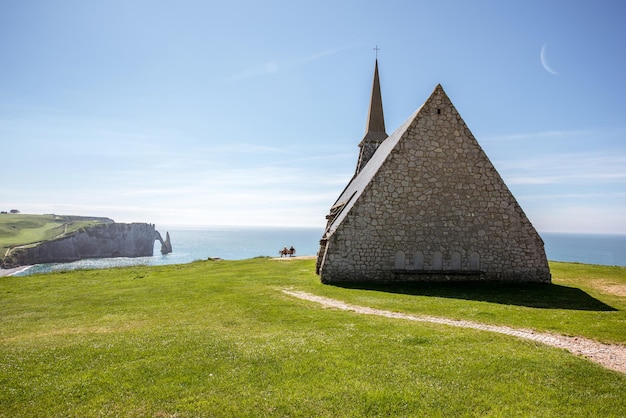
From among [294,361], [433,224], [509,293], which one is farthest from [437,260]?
[294,361]

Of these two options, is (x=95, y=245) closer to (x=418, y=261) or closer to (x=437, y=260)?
(x=418, y=261)

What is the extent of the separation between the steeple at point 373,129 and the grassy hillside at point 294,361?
2287 cm

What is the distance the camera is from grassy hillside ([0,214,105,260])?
111325 mm

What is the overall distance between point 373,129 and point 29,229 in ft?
510

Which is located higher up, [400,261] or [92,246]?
[400,261]

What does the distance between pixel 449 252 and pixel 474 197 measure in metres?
3.49

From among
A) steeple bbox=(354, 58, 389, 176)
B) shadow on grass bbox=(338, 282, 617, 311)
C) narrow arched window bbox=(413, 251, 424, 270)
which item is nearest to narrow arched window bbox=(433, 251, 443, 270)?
narrow arched window bbox=(413, 251, 424, 270)

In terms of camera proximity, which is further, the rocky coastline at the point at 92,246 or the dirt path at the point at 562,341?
the rocky coastline at the point at 92,246

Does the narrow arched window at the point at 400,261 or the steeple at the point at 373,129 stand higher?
A: the steeple at the point at 373,129

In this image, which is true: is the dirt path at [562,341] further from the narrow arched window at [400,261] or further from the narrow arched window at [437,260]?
the narrow arched window at [437,260]

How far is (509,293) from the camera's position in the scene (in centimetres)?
1705

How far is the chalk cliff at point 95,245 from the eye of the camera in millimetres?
99938

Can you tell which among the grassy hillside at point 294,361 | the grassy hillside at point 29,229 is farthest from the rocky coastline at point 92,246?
the grassy hillside at point 294,361

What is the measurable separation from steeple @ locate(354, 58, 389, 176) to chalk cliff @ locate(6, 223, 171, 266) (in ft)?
320
